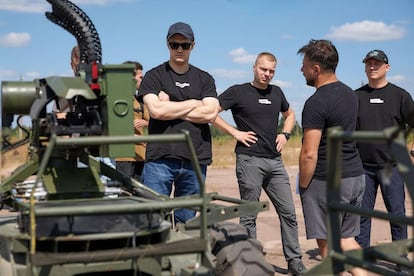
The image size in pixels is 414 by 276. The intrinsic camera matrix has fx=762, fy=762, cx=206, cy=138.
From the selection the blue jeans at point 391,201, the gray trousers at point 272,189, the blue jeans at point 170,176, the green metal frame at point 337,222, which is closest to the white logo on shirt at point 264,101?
the gray trousers at point 272,189

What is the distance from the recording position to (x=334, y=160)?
416cm

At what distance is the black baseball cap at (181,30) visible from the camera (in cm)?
699

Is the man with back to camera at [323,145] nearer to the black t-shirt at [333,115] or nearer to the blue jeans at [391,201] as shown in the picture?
the black t-shirt at [333,115]

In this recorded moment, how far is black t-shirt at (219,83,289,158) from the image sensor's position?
7914 millimetres

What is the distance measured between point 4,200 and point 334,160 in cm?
253

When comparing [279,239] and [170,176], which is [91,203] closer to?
[170,176]

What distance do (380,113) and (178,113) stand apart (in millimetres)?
2488

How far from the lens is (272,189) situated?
7.94 m

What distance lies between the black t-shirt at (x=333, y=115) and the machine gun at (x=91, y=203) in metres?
1.07

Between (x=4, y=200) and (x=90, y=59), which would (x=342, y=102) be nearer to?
(x=90, y=59)

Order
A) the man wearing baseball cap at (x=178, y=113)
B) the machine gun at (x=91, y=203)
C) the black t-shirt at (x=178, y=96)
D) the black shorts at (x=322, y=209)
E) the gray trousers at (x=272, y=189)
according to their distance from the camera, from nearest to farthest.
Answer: the machine gun at (x=91, y=203) < the black shorts at (x=322, y=209) < the man wearing baseball cap at (x=178, y=113) < the black t-shirt at (x=178, y=96) < the gray trousers at (x=272, y=189)

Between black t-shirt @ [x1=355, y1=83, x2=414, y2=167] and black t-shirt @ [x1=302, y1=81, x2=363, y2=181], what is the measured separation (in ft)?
4.82

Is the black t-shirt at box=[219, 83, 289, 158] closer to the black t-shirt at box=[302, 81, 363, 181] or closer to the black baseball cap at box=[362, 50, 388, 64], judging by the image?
the black baseball cap at box=[362, 50, 388, 64]

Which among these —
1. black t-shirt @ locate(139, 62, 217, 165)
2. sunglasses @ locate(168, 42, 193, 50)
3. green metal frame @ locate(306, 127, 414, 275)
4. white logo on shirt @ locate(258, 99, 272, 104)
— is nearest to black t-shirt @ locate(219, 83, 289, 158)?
white logo on shirt @ locate(258, 99, 272, 104)
